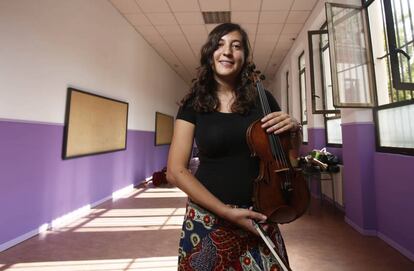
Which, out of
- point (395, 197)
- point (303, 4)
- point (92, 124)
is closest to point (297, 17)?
point (303, 4)

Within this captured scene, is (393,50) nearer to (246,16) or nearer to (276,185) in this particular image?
(276,185)

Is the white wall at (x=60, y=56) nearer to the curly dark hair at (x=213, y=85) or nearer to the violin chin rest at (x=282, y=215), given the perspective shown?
the curly dark hair at (x=213, y=85)

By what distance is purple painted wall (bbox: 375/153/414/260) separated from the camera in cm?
206

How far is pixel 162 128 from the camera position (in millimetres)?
6508

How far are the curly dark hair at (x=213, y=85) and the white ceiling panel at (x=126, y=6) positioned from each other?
11.7ft

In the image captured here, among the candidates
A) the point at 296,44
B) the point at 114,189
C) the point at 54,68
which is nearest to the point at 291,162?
the point at 54,68

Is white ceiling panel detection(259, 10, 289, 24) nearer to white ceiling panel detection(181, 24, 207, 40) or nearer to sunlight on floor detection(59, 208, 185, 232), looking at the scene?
white ceiling panel detection(181, 24, 207, 40)

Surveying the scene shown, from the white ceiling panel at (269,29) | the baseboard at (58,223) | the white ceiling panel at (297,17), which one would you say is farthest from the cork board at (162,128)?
the white ceiling panel at (297,17)

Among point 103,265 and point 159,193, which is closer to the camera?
point 103,265

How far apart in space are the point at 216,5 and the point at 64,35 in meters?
2.24

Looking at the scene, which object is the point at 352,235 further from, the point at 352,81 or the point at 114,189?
the point at 114,189

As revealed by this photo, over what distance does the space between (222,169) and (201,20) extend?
4.11m

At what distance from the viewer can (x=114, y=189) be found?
13.2ft

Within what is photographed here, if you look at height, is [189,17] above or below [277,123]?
above
